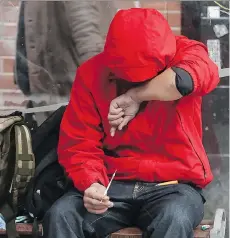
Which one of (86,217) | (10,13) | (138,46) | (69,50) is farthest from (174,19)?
(86,217)

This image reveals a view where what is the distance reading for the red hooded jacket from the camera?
7.92 ft

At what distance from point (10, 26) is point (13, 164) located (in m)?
0.75

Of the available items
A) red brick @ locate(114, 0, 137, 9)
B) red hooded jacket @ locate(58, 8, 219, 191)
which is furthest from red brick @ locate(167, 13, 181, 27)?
red hooded jacket @ locate(58, 8, 219, 191)

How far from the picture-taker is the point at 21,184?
2727mm

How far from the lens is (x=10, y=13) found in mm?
3234

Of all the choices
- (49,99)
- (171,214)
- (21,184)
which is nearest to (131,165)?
(171,214)

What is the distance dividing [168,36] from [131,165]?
490 millimetres

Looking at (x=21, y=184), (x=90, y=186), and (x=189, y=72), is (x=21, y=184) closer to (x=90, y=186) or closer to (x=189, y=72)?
(x=90, y=186)

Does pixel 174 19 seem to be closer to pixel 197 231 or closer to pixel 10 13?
pixel 10 13

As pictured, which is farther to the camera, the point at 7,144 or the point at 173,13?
the point at 173,13

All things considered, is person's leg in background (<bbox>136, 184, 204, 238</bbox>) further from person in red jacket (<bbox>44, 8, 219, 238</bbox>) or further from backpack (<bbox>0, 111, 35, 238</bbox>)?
backpack (<bbox>0, 111, 35, 238</bbox>)

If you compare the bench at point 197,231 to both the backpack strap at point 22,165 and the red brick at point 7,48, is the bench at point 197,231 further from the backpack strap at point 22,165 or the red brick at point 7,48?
the red brick at point 7,48

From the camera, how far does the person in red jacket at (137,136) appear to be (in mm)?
2402

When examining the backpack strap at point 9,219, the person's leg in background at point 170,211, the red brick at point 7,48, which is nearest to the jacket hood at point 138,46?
the person's leg in background at point 170,211
